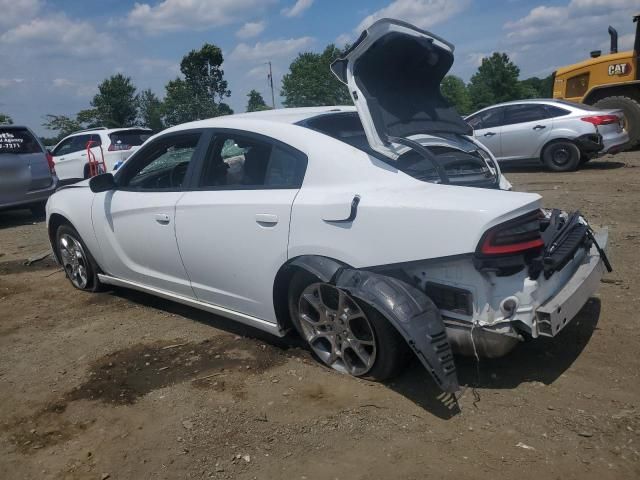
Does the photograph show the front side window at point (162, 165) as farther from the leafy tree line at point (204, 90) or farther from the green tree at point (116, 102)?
the green tree at point (116, 102)

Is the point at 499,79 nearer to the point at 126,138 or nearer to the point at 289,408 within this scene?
the point at 126,138

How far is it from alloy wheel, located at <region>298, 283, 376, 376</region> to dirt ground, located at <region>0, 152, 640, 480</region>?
0.40ft

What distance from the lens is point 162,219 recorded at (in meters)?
4.12

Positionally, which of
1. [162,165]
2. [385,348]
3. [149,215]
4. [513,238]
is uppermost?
[162,165]

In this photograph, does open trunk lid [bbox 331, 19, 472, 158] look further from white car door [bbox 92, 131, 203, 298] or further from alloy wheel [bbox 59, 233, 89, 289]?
alloy wheel [bbox 59, 233, 89, 289]

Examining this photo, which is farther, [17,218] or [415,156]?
[17,218]

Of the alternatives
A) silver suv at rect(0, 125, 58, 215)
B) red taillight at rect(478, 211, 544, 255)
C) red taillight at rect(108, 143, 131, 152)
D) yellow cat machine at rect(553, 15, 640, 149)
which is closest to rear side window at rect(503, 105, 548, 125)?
yellow cat machine at rect(553, 15, 640, 149)

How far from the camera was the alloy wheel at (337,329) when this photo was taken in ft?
10.6

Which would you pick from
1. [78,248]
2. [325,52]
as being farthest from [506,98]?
[78,248]

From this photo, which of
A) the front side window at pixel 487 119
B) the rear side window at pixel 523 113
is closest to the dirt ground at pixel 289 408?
the rear side window at pixel 523 113

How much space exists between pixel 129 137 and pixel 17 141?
3505 mm

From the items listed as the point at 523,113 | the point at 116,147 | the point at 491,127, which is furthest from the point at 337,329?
the point at 116,147

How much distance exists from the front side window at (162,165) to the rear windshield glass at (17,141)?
20.7ft

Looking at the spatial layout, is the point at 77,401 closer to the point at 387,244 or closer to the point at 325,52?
the point at 387,244
